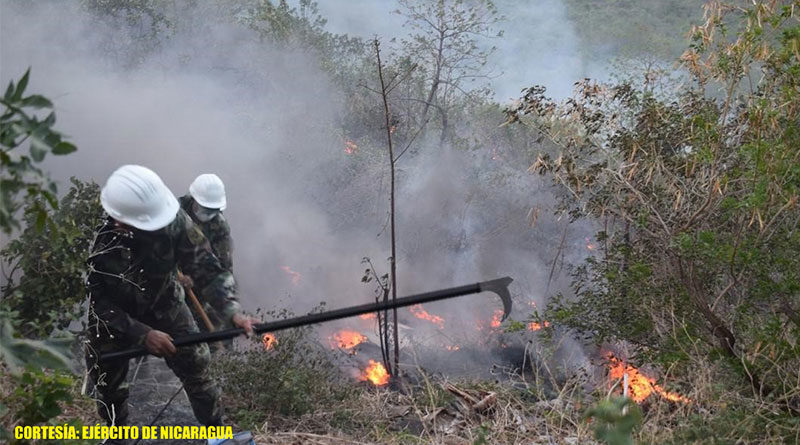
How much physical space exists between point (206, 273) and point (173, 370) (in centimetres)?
64

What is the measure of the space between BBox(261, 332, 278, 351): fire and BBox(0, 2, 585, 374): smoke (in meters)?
5.20

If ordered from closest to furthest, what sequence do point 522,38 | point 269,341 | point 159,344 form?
point 159,344
point 269,341
point 522,38

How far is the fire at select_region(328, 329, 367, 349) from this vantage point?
387 inches

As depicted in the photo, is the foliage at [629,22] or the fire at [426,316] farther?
the foliage at [629,22]

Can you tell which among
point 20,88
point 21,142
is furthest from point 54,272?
point 20,88

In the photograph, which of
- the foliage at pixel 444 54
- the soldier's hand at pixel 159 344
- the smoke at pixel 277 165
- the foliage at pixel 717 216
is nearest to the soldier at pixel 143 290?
the soldier's hand at pixel 159 344

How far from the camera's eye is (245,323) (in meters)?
4.27

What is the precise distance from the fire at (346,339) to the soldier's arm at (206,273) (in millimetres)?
5027

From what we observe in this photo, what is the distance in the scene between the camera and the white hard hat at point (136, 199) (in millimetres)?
4172

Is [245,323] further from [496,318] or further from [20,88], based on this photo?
[496,318]

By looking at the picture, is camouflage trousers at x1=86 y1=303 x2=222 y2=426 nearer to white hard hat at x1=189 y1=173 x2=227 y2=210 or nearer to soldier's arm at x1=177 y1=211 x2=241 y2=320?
soldier's arm at x1=177 y1=211 x2=241 y2=320

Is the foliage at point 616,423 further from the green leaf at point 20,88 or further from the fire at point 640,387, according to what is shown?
the fire at point 640,387

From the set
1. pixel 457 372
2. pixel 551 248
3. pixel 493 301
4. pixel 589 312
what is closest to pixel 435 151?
pixel 551 248

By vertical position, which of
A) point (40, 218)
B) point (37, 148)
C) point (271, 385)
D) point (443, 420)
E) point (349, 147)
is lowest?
point (443, 420)
